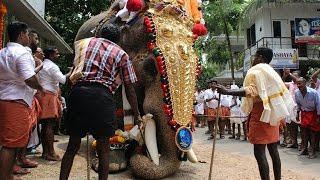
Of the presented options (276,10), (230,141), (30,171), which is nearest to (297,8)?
(276,10)

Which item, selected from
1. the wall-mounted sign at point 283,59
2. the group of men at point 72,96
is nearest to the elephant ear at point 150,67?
the group of men at point 72,96

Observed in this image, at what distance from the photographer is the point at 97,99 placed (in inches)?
147

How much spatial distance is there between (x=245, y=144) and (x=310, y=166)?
323cm

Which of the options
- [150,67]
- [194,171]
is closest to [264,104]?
[150,67]

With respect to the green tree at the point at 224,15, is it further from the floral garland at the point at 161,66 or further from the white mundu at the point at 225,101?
the floral garland at the point at 161,66

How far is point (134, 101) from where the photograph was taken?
4.02 m

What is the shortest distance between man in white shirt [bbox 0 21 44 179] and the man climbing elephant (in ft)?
1.29

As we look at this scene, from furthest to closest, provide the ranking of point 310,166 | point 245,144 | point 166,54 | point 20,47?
point 245,144 → point 310,166 → point 166,54 → point 20,47

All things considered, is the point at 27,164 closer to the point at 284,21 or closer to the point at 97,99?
the point at 97,99

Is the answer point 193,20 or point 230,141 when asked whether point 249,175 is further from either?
point 230,141

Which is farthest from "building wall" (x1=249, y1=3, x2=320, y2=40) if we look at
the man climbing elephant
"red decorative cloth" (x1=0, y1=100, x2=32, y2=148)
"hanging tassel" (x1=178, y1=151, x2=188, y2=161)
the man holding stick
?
"red decorative cloth" (x1=0, y1=100, x2=32, y2=148)

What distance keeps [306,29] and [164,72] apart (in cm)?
1700

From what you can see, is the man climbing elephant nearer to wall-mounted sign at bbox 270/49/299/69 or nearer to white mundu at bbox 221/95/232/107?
white mundu at bbox 221/95/232/107

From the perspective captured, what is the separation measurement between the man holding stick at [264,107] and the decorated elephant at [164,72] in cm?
75
